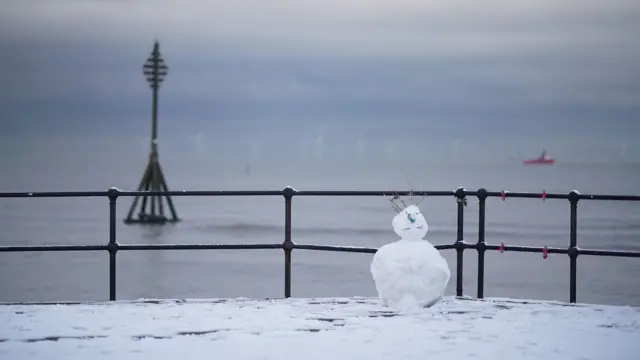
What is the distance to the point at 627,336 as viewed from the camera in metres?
6.10

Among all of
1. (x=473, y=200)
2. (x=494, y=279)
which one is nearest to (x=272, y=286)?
(x=494, y=279)

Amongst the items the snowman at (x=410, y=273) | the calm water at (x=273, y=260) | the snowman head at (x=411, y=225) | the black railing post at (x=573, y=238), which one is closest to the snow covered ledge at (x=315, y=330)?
the snowman at (x=410, y=273)

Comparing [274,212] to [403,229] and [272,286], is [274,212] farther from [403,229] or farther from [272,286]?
[403,229]

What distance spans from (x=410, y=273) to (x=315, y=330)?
1.12m

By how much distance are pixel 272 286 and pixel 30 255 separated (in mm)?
14489

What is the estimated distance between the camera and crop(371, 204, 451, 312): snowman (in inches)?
272

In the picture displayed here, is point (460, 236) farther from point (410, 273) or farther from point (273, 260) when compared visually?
point (273, 260)

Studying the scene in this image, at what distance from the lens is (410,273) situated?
22.6 ft

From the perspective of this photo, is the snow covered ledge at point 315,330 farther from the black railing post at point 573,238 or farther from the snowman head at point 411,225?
the snowman head at point 411,225

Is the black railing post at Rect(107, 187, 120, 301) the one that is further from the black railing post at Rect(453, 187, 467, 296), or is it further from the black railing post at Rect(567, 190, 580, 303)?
the black railing post at Rect(567, 190, 580, 303)

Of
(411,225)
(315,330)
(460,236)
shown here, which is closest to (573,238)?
(460,236)

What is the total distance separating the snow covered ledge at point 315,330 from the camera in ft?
18.1

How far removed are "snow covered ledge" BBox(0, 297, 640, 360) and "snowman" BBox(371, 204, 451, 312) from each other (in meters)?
0.15

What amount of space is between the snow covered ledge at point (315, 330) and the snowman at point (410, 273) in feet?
0.50
